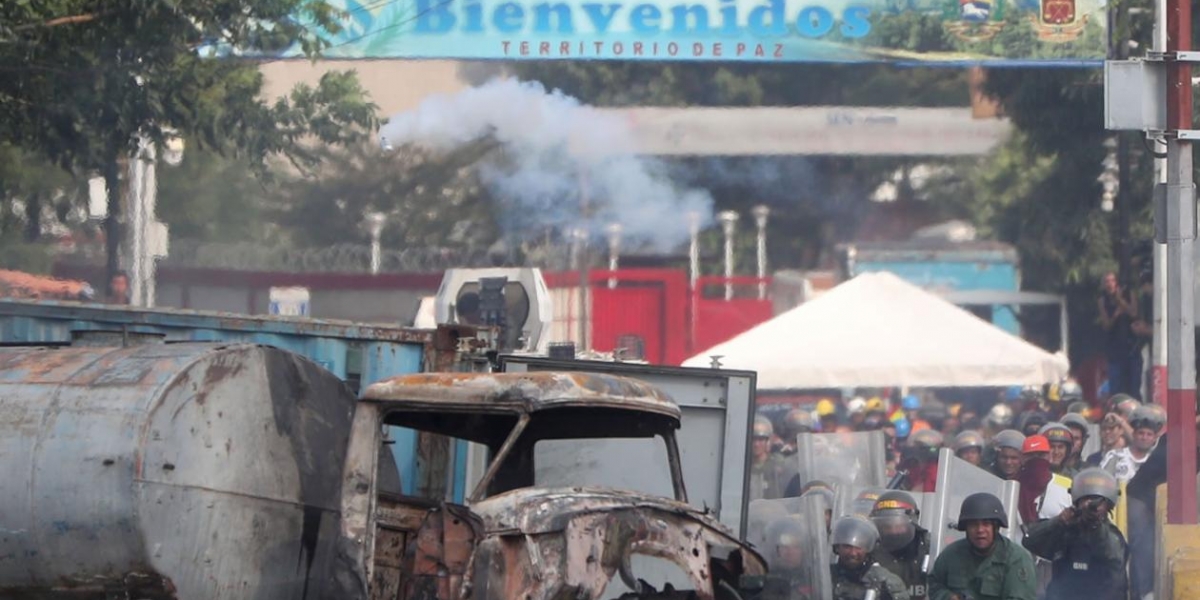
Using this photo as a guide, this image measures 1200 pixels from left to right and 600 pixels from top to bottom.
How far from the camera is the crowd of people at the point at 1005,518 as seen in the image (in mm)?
9164

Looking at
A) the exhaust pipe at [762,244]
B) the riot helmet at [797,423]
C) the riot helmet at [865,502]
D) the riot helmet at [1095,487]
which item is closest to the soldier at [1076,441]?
the riot helmet at [865,502]

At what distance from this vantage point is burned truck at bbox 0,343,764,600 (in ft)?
21.8

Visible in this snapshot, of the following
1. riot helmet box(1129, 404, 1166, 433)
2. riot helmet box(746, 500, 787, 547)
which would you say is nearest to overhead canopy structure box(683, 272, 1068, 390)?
riot helmet box(1129, 404, 1166, 433)

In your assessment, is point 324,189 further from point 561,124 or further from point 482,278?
point 482,278

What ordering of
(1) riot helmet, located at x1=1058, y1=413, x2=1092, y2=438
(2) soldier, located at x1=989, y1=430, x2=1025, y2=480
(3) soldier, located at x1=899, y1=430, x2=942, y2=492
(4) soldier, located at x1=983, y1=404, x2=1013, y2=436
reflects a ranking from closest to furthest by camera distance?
(2) soldier, located at x1=989, y1=430, x2=1025, y2=480 → (3) soldier, located at x1=899, y1=430, x2=942, y2=492 → (1) riot helmet, located at x1=1058, y1=413, x2=1092, y2=438 → (4) soldier, located at x1=983, y1=404, x2=1013, y2=436

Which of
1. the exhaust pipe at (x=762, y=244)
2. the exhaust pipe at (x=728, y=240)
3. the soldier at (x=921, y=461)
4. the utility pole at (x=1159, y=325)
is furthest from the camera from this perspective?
the exhaust pipe at (x=762, y=244)

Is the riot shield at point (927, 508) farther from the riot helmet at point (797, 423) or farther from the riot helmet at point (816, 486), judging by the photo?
the riot helmet at point (797, 423)

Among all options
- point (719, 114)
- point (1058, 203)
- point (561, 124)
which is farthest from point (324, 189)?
point (1058, 203)

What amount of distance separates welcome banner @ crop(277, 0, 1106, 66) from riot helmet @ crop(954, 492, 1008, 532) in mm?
11045

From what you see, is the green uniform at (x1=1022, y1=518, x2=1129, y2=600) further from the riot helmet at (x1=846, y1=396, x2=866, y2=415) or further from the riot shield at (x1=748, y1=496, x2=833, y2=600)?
the riot helmet at (x1=846, y1=396, x2=866, y2=415)

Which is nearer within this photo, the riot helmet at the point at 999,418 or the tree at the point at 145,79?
the tree at the point at 145,79

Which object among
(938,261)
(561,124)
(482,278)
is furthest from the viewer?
(938,261)

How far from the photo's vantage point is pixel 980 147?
21.9 meters

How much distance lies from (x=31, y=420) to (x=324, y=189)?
42.6ft
